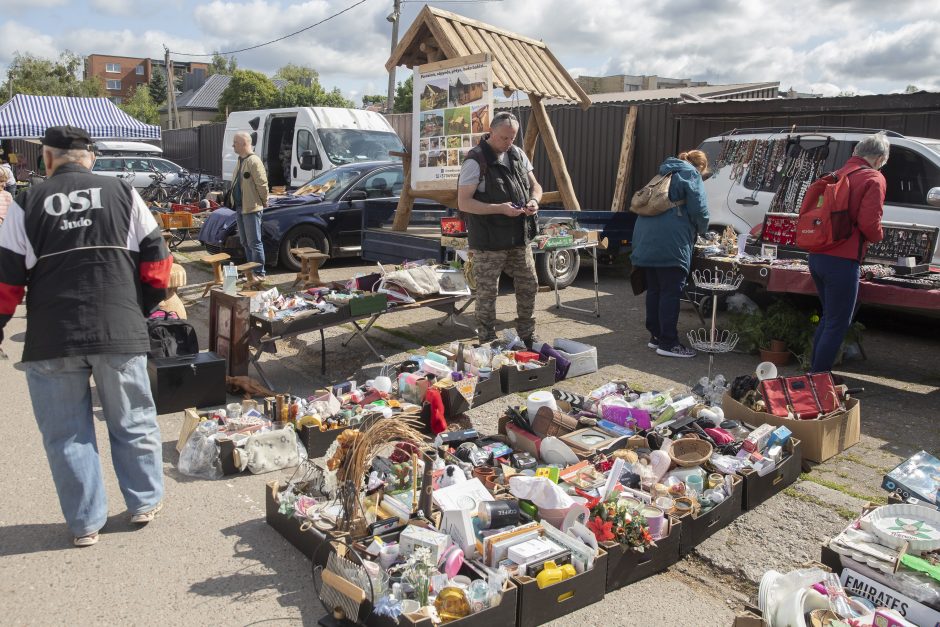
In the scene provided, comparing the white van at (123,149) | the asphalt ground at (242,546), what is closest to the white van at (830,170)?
the asphalt ground at (242,546)

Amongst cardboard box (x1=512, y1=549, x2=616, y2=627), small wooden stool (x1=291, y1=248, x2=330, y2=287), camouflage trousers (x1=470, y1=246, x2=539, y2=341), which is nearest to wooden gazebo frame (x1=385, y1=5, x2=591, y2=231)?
small wooden stool (x1=291, y1=248, x2=330, y2=287)

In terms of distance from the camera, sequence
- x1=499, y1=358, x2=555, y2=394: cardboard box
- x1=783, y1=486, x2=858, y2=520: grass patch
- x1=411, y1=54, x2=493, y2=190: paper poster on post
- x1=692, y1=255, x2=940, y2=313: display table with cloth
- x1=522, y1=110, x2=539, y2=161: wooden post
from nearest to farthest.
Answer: x1=783, y1=486, x2=858, y2=520: grass patch → x1=692, y1=255, x2=940, y2=313: display table with cloth → x1=499, y1=358, x2=555, y2=394: cardboard box → x1=411, y1=54, x2=493, y2=190: paper poster on post → x1=522, y1=110, x2=539, y2=161: wooden post

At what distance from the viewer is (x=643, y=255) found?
7188mm

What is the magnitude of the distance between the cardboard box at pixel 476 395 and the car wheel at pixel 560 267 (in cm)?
396

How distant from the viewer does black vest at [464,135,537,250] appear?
6496 mm

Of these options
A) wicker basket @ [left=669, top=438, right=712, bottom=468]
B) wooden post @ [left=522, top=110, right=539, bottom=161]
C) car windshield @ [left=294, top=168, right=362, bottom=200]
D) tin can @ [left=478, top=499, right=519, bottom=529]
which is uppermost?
wooden post @ [left=522, top=110, right=539, bottom=161]

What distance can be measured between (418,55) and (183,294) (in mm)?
4515

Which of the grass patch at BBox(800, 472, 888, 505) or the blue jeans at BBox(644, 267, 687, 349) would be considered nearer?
the grass patch at BBox(800, 472, 888, 505)

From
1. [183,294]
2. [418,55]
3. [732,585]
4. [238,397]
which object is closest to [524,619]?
[732,585]

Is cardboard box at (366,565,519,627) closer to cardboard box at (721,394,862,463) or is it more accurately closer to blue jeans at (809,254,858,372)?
cardboard box at (721,394,862,463)

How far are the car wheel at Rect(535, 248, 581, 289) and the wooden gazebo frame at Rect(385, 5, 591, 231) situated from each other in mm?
717

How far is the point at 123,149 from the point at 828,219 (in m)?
25.2

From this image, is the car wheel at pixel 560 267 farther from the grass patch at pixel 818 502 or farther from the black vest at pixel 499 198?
the grass patch at pixel 818 502

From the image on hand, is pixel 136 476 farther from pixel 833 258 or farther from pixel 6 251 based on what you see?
pixel 833 258
